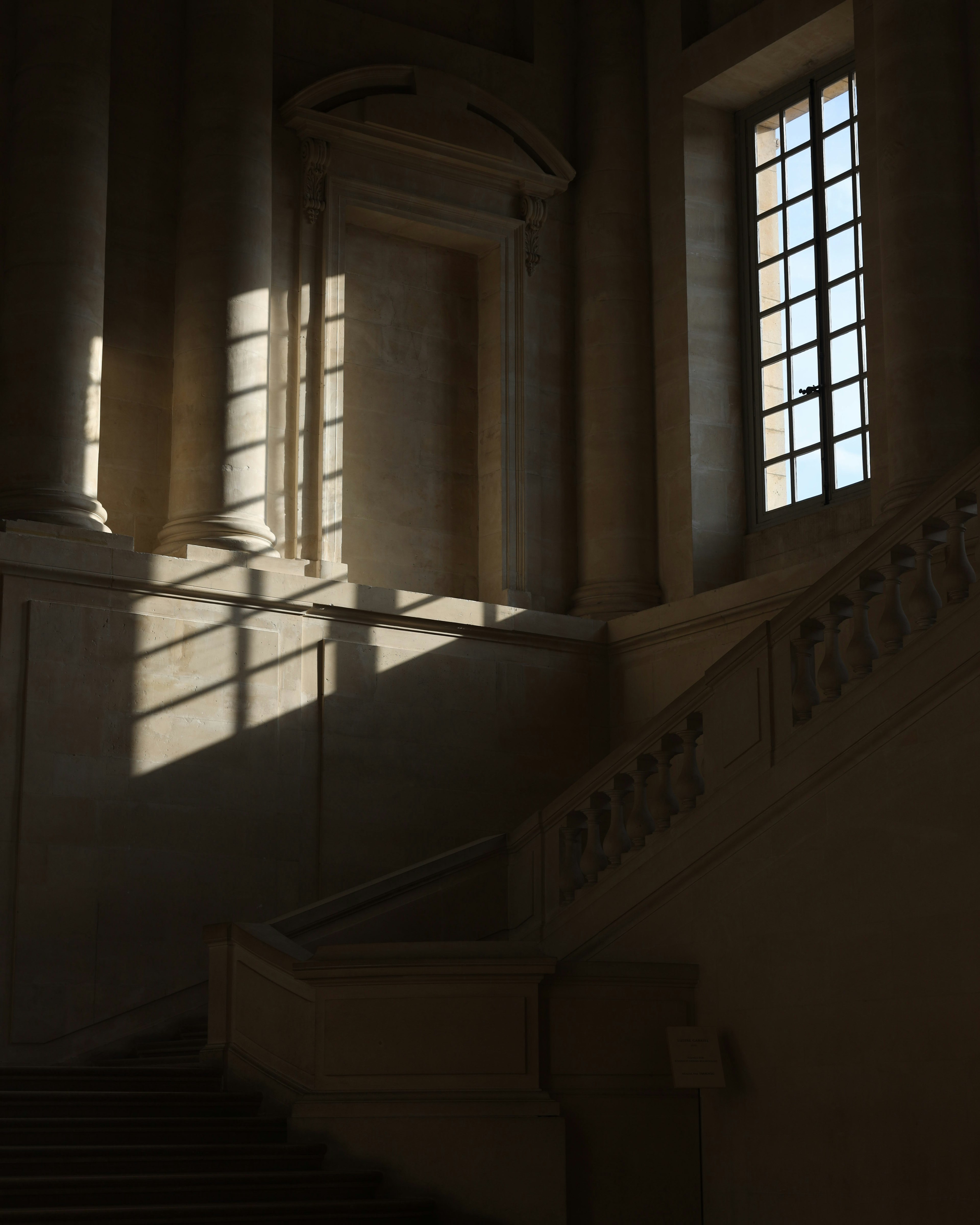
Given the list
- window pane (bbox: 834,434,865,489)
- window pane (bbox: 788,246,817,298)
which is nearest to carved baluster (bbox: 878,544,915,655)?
window pane (bbox: 834,434,865,489)

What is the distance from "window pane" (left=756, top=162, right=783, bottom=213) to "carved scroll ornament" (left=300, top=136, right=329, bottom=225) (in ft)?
14.6

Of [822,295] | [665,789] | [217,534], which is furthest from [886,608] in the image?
[822,295]

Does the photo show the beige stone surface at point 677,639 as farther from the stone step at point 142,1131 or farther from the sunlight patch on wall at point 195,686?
the stone step at point 142,1131

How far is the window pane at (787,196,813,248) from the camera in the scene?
1642 cm

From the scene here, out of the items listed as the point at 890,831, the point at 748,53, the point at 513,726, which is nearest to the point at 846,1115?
the point at 890,831

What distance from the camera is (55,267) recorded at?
46.4 feet

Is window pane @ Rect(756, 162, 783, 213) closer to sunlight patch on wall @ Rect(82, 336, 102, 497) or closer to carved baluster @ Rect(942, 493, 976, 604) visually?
sunlight patch on wall @ Rect(82, 336, 102, 497)

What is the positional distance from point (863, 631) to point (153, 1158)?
478 centimetres

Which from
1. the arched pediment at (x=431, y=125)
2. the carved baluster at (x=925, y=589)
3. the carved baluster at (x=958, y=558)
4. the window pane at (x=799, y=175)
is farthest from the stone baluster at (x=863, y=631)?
the arched pediment at (x=431, y=125)

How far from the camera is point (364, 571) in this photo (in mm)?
15883

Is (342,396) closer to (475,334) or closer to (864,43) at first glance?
(475,334)

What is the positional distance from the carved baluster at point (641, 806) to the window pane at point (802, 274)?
7.40m

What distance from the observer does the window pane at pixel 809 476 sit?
15898 millimetres

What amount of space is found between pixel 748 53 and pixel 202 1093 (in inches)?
448
